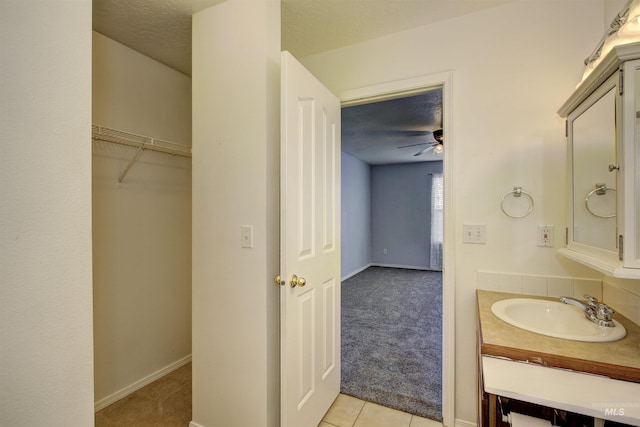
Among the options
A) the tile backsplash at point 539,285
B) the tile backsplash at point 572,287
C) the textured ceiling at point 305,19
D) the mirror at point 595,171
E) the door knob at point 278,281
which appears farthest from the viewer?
the textured ceiling at point 305,19

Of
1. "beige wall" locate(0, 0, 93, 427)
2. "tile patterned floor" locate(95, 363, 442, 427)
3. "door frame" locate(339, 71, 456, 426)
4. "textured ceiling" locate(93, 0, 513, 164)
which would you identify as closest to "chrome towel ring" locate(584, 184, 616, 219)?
"door frame" locate(339, 71, 456, 426)

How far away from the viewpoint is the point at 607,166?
1096 millimetres

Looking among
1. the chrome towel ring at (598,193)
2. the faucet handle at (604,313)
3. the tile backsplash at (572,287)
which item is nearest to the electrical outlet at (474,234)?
the tile backsplash at (572,287)

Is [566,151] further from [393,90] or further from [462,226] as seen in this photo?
[393,90]

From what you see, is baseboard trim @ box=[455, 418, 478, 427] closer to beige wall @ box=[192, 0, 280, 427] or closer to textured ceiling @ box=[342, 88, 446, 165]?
beige wall @ box=[192, 0, 280, 427]

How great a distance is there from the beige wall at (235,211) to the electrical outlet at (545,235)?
4.70 ft

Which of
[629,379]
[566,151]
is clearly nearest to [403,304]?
[566,151]

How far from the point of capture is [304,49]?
2084 mm

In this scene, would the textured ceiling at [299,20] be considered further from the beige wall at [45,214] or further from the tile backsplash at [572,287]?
the tile backsplash at [572,287]

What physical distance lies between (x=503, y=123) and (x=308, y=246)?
1.31m

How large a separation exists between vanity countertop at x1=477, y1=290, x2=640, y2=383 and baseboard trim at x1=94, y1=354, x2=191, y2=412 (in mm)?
2318

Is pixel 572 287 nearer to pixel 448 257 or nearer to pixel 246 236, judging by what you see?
pixel 448 257

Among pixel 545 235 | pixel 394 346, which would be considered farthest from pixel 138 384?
pixel 545 235

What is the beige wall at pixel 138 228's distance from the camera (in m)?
1.93
